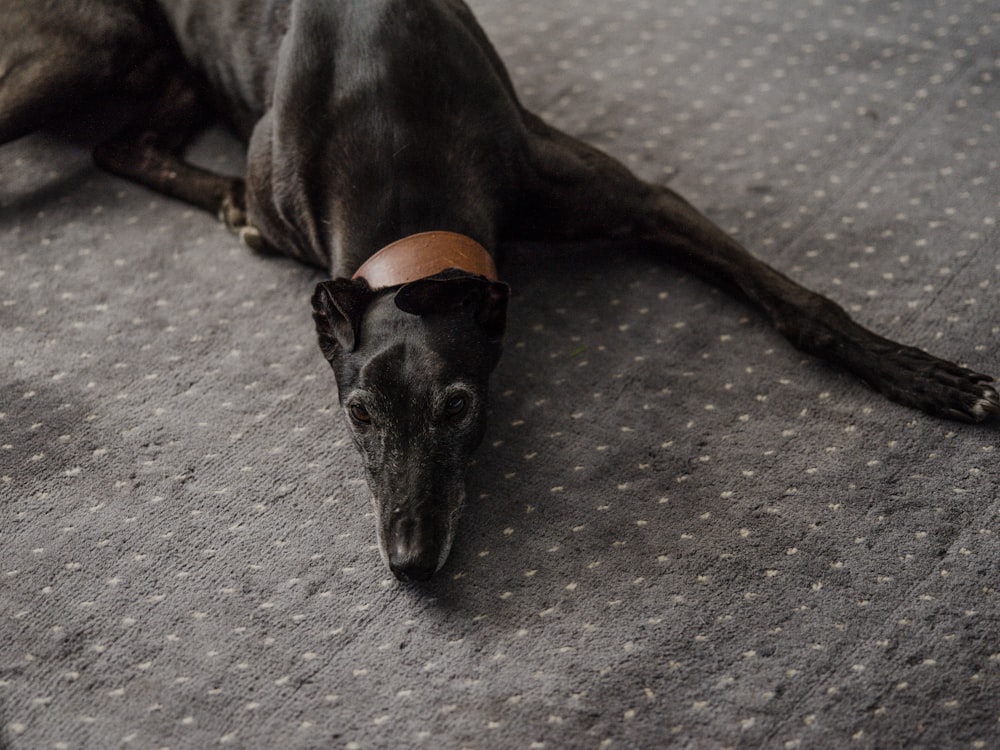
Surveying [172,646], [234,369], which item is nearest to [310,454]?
[234,369]

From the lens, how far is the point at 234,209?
328 cm

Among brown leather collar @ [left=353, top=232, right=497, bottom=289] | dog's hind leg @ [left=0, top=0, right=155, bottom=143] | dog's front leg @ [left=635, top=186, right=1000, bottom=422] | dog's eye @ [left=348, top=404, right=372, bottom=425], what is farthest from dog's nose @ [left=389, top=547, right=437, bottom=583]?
dog's hind leg @ [left=0, top=0, right=155, bottom=143]

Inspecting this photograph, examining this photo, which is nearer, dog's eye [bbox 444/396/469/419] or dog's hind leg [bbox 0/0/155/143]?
dog's eye [bbox 444/396/469/419]

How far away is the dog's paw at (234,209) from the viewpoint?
3.27 m

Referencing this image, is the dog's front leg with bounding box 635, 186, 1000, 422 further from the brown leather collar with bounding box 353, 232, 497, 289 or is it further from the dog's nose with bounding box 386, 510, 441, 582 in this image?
the dog's nose with bounding box 386, 510, 441, 582

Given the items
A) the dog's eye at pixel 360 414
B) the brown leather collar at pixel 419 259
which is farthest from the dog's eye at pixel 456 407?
the brown leather collar at pixel 419 259

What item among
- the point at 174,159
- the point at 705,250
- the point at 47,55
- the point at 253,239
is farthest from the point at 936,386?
the point at 47,55

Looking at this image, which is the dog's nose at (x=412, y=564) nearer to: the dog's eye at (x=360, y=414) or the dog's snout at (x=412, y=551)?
the dog's snout at (x=412, y=551)

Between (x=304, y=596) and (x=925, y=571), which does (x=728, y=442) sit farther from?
(x=304, y=596)

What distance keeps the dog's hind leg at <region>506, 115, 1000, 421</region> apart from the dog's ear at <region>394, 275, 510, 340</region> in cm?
55

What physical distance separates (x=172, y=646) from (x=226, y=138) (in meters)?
2.10

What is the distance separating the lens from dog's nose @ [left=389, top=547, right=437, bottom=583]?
2197mm

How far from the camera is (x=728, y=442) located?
2.56 metres

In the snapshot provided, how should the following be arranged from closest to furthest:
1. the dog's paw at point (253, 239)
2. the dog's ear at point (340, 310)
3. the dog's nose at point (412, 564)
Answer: the dog's nose at point (412, 564), the dog's ear at point (340, 310), the dog's paw at point (253, 239)
